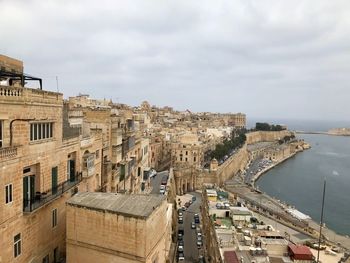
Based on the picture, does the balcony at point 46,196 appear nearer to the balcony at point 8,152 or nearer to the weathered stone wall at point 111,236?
the weathered stone wall at point 111,236

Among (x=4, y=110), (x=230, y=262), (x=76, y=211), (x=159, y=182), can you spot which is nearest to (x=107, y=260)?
(x=76, y=211)

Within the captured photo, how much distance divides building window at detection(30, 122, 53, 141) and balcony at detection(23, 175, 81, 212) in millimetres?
2042

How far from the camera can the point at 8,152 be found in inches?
410

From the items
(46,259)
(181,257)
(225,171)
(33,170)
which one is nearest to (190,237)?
(181,257)

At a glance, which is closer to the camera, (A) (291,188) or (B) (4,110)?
(B) (4,110)

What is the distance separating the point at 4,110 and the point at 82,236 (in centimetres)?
497

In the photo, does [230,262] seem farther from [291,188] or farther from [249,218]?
[291,188]

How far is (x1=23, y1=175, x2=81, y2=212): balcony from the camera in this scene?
1166cm

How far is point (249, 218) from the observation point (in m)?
26.6

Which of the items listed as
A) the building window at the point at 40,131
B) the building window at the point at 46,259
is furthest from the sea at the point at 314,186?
the building window at the point at 40,131

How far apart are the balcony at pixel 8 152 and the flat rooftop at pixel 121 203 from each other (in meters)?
2.72

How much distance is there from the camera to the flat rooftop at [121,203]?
11.4 metres

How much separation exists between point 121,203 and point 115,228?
3.04ft

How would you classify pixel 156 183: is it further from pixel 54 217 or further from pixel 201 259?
pixel 54 217
